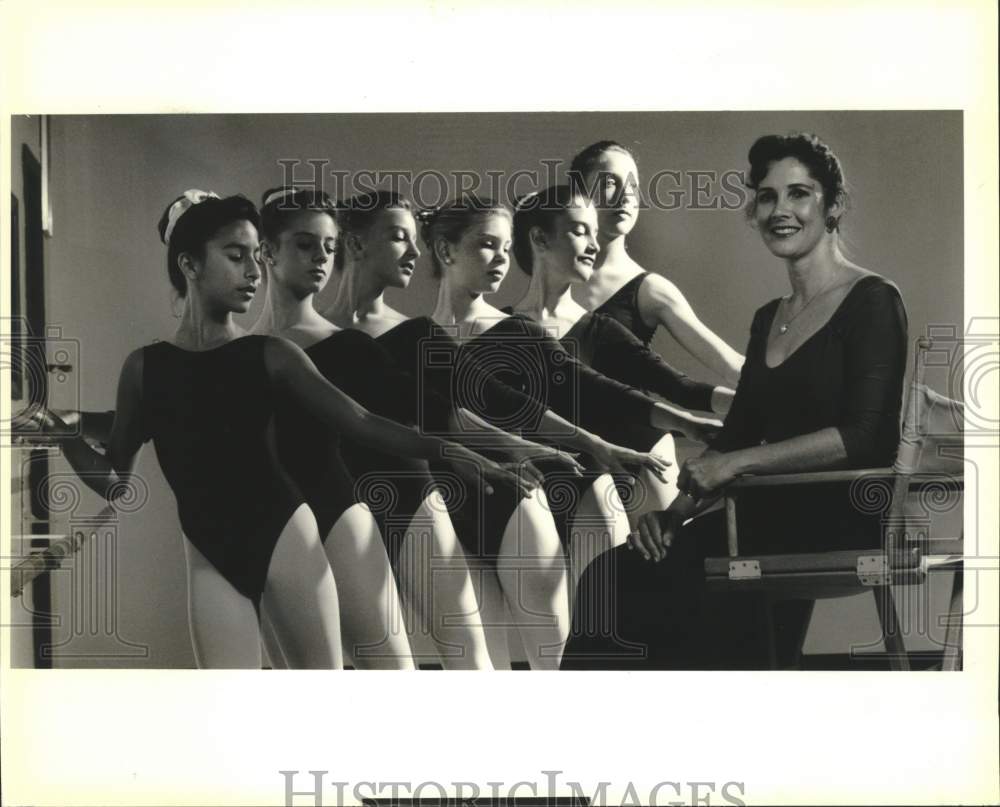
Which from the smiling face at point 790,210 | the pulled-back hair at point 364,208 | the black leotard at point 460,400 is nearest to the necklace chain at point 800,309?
the smiling face at point 790,210

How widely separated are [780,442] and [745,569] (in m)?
0.38

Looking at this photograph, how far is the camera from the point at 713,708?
11.3ft

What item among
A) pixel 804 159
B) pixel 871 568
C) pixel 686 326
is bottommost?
pixel 871 568

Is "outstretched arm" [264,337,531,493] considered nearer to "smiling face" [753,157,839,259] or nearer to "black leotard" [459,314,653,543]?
"black leotard" [459,314,653,543]

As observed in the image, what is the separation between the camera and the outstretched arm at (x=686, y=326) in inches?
134

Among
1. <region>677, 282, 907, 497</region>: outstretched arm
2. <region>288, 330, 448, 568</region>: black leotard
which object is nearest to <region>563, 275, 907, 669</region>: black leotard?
<region>677, 282, 907, 497</region>: outstretched arm

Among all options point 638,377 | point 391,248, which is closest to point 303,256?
point 391,248

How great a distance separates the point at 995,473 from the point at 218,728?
2.40 metres

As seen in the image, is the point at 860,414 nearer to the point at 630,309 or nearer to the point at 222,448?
the point at 630,309

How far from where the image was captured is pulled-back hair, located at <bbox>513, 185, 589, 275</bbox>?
3.40 metres

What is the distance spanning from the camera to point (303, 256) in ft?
11.2

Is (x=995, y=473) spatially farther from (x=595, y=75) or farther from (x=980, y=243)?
(x=595, y=75)

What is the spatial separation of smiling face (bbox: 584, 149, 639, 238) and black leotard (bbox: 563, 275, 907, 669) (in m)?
0.48

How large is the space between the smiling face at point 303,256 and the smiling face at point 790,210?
4.12 ft
